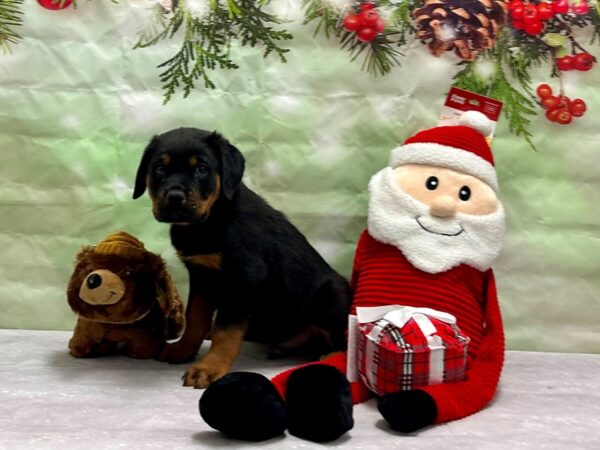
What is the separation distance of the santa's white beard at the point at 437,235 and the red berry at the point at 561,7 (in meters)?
0.57

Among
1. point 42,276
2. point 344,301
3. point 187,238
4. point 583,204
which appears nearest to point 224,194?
point 187,238

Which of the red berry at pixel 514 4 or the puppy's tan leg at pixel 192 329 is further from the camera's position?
the red berry at pixel 514 4

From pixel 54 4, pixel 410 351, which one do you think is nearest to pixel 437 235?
pixel 410 351

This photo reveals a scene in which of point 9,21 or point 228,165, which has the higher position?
point 9,21

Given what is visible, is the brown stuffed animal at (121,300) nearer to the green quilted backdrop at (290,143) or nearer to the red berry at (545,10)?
the green quilted backdrop at (290,143)

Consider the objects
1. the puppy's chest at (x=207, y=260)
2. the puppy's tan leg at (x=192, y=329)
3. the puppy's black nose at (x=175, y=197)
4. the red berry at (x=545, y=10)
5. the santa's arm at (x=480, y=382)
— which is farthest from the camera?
the red berry at (x=545, y=10)

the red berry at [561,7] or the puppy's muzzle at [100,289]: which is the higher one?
the red berry at [561,7]

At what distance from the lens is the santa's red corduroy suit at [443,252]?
1.38 m

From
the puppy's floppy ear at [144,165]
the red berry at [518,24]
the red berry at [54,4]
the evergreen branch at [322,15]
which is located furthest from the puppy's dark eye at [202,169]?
the red berry at [518,24]

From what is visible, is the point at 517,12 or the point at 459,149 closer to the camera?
the point at 459,149

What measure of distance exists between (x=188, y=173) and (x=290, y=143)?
16.4 inches

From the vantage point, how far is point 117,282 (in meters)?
1.45

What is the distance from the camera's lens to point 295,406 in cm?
111

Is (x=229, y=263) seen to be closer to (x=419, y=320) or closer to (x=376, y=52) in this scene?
(x=419, y=320)
